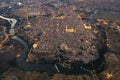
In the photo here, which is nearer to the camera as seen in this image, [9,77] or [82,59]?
[9,77]

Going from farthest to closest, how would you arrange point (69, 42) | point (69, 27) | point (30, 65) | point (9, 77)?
point (69, 27) → point (69, 42) → point (30, 65) → point (9, 77)

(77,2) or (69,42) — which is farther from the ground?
(69,42)

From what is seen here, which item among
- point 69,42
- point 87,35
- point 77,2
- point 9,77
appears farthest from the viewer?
point 77,2

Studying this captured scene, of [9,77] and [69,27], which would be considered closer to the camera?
[9,77]

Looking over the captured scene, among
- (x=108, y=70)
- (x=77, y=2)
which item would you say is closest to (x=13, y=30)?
(x=108, y=70)

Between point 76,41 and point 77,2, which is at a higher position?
point 76,41

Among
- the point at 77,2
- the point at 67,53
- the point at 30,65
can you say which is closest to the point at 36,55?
the point at 30,65

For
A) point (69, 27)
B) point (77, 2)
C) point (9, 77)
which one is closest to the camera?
point (9, 77)

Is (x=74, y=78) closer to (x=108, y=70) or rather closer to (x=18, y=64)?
(x=108, y=70)

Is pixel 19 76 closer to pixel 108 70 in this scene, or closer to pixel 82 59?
pixel 82 59
